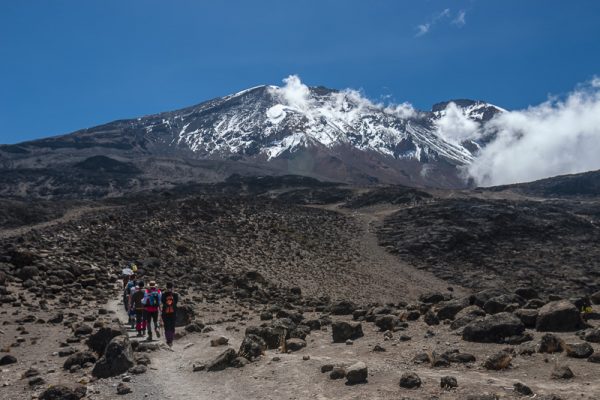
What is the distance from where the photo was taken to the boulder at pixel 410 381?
9039 mm

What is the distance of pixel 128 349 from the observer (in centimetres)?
1155

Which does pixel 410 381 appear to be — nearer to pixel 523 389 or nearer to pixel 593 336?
pixel 523 389

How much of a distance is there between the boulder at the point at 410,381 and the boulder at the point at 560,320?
4764 mm

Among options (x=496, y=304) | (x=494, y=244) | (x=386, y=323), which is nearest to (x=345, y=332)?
(x=386, y=323)

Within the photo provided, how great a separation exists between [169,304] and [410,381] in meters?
8.33

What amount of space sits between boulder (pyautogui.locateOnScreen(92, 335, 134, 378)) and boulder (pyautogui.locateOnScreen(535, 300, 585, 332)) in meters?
9.41

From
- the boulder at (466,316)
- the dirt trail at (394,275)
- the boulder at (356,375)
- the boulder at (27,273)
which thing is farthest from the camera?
the dirt trail at (394,275)

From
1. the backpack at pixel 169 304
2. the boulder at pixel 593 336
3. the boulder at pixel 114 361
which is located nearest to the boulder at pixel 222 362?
the boulder at pixel 114 361

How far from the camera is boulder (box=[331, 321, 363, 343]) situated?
14.1m

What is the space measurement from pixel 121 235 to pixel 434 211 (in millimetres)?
38206

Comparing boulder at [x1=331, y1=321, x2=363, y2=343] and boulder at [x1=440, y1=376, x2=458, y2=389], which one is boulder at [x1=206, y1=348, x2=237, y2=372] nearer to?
boulder at [x1=331, y1=321, x2=363, y2=343]

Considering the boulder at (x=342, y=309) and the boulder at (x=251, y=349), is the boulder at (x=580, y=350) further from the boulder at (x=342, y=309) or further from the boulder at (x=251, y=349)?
the boulder at (x=342, y=309)

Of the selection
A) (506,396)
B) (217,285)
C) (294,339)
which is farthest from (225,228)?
(506,396)

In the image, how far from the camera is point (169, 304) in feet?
49.6
